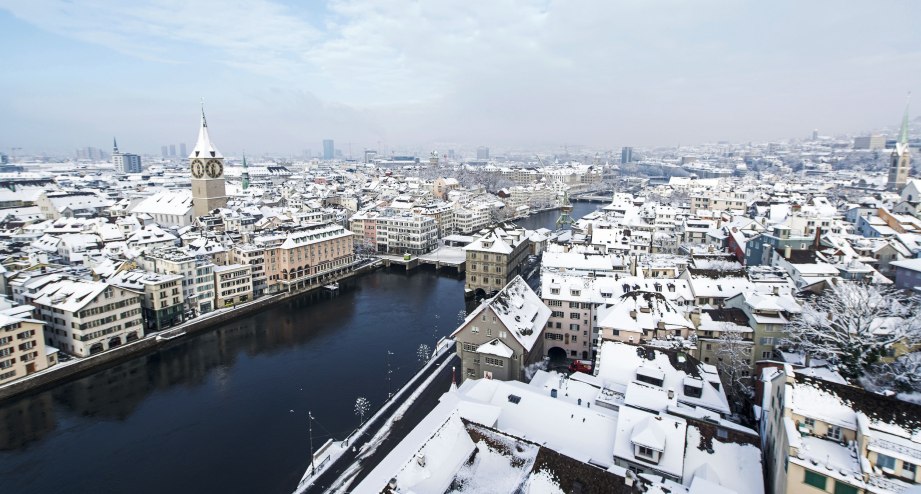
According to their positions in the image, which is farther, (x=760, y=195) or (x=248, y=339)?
(x=760, y=195)

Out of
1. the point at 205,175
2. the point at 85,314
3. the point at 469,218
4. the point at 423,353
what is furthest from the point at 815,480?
the point at 205,175

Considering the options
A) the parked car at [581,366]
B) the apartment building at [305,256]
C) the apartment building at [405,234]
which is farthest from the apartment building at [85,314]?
the apartment building at [405,234]

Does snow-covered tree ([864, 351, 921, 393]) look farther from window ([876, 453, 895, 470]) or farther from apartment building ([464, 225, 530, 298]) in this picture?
apartment building ([464, 225, 530, 298])

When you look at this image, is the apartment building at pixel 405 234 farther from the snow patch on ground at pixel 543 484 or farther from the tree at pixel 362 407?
the snow patch on ground at pixel 543 484

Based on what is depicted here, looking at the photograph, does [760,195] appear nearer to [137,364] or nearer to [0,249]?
[137,364]

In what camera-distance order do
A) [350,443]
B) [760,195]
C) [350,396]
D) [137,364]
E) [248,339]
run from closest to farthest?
[350,443], [350,396], [137,364], [248,339], [760,195]

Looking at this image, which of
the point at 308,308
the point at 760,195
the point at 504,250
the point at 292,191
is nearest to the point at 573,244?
the point at 504,250

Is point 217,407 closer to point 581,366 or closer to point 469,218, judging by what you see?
point 581,366

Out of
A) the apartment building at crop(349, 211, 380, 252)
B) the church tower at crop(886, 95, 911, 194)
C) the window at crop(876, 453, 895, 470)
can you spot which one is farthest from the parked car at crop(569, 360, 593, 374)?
the church tower at crop(886, 95, 911, 194)
